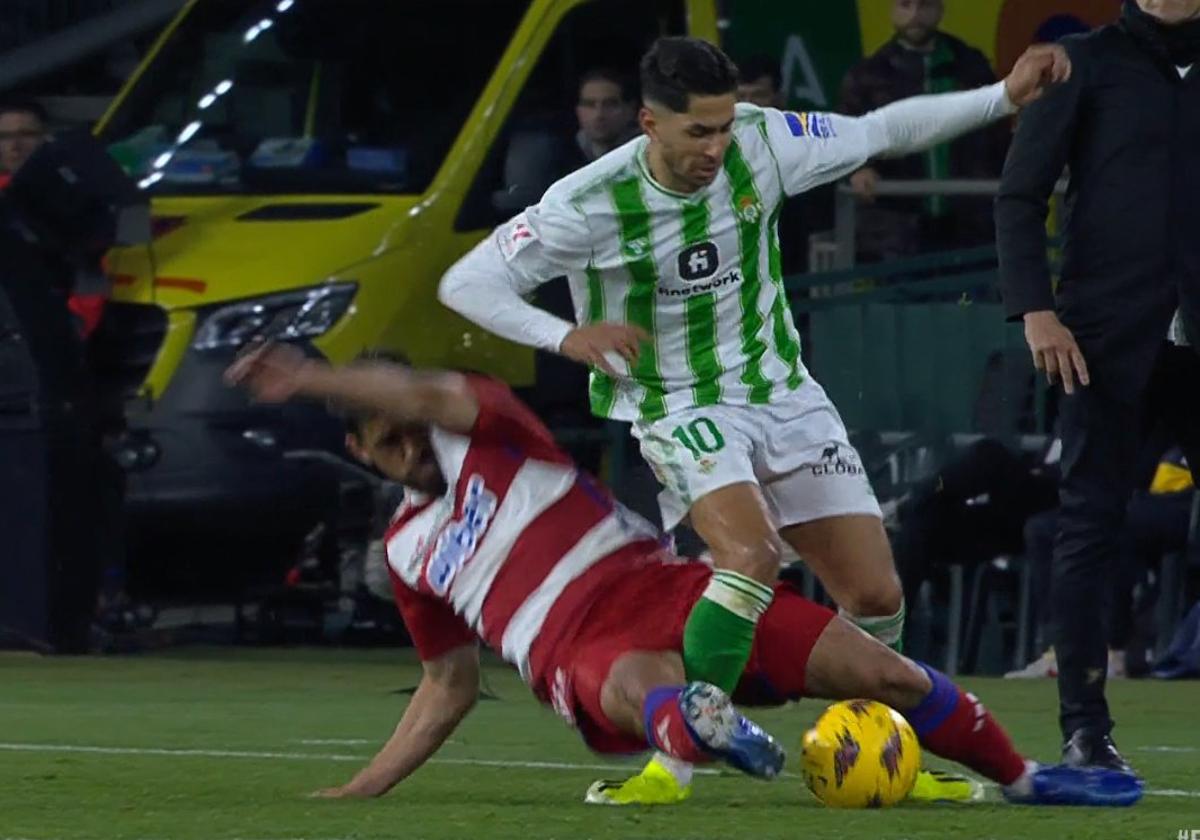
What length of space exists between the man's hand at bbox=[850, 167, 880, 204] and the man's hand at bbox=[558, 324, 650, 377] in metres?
6.07

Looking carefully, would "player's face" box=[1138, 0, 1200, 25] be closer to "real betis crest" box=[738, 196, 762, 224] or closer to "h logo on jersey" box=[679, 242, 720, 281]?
"real betis crest" box=[738, 196, 762, 224]

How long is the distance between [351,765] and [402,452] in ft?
5.39

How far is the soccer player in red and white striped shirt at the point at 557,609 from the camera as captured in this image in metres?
6.95

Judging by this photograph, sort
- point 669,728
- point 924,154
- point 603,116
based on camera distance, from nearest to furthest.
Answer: point 669,728, point 603,116, point 924,154

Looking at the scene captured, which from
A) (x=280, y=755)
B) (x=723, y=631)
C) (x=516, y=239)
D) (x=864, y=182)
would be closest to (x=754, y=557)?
(x=723, y=631)

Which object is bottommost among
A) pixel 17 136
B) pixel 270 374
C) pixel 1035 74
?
pixel 270 374

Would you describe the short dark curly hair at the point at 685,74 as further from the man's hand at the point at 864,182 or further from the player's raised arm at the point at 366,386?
the man's hand at the point at 864,182

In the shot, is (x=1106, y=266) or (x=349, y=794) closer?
(x=349, y=794)

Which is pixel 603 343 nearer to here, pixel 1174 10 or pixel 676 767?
pixel 676 767

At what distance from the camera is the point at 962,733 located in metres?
6.93

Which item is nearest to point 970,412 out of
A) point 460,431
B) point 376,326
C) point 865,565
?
point 376,326

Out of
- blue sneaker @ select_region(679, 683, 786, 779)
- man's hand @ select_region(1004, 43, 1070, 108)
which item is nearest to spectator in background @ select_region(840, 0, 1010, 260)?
man's hand @ select_region(1004, 43, 1070, 108)

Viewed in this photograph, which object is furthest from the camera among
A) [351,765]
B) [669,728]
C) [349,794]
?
[351,765]

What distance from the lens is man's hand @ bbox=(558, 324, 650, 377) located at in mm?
6918
